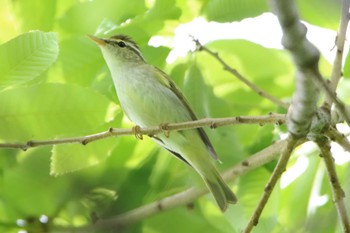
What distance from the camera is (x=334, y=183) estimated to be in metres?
2.30

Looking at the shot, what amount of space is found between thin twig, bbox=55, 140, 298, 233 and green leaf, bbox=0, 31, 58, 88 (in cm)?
66

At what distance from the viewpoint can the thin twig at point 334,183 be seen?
2197 millimetres

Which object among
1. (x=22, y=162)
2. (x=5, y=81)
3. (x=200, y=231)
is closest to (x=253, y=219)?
(x=200, y=231)

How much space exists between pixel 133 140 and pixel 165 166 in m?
0.19

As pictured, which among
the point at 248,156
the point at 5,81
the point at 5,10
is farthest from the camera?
the point at 248,156

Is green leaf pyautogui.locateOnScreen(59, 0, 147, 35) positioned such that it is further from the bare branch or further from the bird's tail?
the bare branch

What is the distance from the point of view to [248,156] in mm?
3125

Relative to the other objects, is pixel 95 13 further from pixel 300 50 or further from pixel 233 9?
pixel 300 50

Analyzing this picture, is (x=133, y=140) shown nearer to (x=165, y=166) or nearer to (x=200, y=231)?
(x=165, y=166)

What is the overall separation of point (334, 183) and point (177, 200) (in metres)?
0.91

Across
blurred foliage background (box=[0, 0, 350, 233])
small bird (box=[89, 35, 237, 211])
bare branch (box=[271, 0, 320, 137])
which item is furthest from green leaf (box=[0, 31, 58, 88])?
bare branch (box=[271, 0, 320, 137])

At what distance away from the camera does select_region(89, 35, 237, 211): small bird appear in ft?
10.6

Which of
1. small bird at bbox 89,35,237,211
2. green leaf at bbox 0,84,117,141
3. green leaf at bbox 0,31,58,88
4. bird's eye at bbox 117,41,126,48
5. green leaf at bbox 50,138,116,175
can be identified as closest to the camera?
green leaf at bbox 0,31,58,88

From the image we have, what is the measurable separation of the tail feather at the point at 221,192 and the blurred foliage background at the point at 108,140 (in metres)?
0.04
